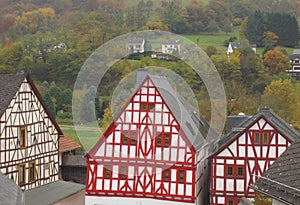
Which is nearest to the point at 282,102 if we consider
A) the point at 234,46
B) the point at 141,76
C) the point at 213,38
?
the point at 141,76

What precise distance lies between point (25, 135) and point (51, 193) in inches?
111

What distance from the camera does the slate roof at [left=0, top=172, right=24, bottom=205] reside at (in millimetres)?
15063

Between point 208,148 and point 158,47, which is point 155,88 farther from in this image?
point 158,47

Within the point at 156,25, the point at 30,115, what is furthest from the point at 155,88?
the point at 156,25

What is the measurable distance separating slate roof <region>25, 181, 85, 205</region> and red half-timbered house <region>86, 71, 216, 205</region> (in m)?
1.49

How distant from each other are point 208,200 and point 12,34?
102600 millimetres

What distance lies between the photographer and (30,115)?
93.5ft

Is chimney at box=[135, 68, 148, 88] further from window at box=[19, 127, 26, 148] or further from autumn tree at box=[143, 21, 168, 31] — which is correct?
autumn tree at box=[143, 21, 168, 31]

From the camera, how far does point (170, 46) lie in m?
60.5

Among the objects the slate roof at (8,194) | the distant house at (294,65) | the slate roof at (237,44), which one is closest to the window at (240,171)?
the slate roof at (8,194)

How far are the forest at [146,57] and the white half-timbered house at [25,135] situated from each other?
23.1 feet

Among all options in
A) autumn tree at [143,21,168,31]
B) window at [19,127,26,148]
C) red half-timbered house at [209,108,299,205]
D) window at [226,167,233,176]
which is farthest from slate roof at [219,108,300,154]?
autumn tree at [143,21,168,31]

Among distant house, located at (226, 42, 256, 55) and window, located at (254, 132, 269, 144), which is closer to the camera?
window, located at (254, 132, 269, 144)

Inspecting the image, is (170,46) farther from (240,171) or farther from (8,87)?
(240,171)
